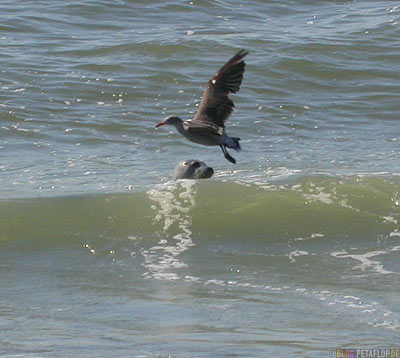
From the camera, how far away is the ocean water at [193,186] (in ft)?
18.1

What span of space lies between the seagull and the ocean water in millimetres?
734

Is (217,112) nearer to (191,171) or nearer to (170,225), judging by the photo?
(170,225)

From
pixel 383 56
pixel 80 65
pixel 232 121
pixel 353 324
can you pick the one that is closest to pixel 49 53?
pixel 80 65

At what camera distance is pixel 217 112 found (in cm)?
745

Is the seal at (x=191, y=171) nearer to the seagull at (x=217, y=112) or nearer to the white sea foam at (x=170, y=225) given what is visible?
the white sea foam at (x=170, y=225)

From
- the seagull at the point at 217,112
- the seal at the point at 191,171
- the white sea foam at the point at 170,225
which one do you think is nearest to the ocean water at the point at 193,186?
the white sea foam at the point at 170,225

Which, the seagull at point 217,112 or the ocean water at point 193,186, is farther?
the seagull at point 217,112

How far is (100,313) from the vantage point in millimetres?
5730

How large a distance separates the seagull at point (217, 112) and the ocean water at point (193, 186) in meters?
0.73

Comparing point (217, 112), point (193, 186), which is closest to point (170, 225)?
point (193, 186)

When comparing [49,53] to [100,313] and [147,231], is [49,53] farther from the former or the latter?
[100,313]

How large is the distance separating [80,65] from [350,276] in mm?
7125

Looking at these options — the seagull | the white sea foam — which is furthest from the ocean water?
the seagull

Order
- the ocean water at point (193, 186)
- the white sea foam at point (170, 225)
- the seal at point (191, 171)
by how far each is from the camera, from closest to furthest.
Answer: the ocean water at point (193, 186)
the white sea foam at point (170, 225)
the seal at point (191, 171)
